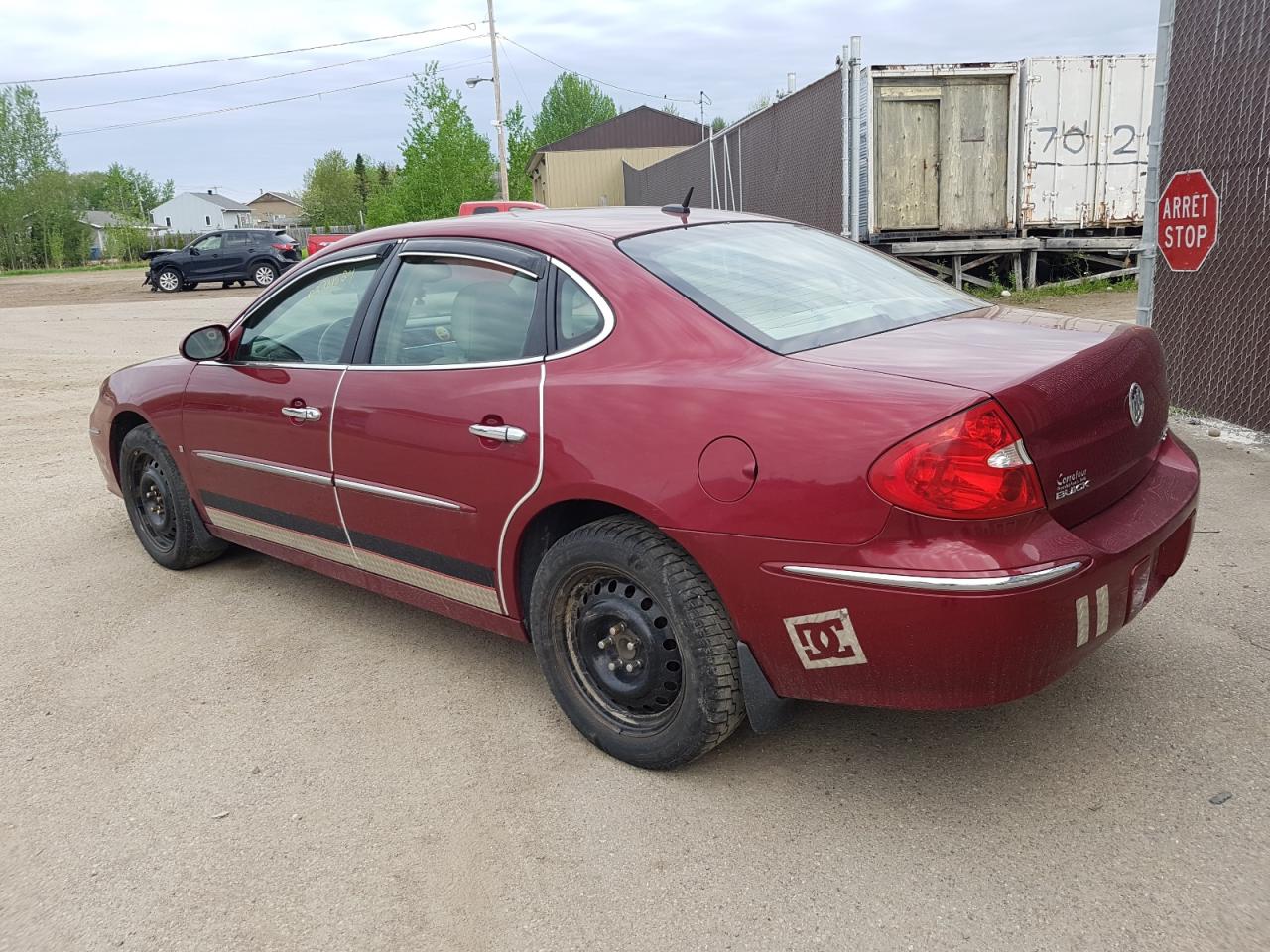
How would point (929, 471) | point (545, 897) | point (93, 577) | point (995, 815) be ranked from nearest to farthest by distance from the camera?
point (929, 471)
point (545, 897)
point (995, 815)
point (93, 577)

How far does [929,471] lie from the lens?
2.30m

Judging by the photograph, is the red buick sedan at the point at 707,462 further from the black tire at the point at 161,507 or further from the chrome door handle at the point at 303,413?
the black tire at the point at 161,507

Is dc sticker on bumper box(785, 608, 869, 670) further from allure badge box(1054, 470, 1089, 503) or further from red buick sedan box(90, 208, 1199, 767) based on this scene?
allure badge box(1054, 470, 1089, 503)

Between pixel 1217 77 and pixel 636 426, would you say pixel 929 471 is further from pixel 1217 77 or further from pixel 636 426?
pixel 1217 77

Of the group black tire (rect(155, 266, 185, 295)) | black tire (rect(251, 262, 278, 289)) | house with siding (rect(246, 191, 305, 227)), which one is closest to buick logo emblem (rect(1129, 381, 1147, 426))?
black tire (rect(251, 262, 278, 289))

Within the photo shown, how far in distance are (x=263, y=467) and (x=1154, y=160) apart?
18.3 ft

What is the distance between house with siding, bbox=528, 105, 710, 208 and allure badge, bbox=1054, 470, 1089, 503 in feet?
150

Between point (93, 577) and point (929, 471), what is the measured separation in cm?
412

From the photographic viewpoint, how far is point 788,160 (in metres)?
14.2

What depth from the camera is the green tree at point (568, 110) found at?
82688 mm

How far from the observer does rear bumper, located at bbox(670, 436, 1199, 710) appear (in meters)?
2.29

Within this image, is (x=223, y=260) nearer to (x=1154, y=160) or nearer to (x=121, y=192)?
(x=1154, y=160)

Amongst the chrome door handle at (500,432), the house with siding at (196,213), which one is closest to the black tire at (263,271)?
the chrome door handle at (500,432)

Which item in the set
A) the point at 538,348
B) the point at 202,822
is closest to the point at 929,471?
the point at 538,348
